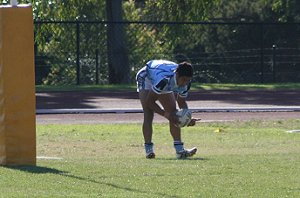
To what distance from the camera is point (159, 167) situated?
13.8 m

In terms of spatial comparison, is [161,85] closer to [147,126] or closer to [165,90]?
[165,90]

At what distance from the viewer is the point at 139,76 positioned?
15727mm

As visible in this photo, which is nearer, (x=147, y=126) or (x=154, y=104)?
(x=154, y=104)

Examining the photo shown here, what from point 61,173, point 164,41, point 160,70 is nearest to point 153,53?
point 164,41

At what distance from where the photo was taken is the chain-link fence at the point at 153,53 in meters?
37.8

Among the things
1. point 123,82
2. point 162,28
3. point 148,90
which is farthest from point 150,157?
point 162,28

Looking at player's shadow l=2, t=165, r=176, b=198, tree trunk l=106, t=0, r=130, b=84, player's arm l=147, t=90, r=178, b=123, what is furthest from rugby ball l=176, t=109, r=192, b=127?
tree trunk l=106, t=0, r=130, b=84

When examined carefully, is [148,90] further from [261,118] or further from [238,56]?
[238,56]

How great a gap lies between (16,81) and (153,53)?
2642 centimetres

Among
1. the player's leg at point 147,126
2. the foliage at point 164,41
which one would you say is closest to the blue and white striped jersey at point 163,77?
the player's leg at point 147,126

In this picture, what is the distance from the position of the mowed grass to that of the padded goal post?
39 cm

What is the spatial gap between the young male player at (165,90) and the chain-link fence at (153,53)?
2044 centimetres

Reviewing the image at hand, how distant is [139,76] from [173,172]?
2.87m

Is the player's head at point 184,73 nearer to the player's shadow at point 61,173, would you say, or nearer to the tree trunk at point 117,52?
the player's shadow at point 61,173
